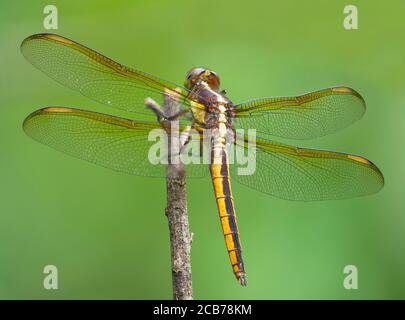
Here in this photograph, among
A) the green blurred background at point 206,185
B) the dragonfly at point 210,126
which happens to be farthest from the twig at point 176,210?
the green blurred background at point 206,185

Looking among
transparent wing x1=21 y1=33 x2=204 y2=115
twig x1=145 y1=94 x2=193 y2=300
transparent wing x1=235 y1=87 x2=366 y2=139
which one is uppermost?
transparent wing x1=21 y1=33 x2=204 y2=115

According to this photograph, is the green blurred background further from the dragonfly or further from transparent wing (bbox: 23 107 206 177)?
transparent wing (bbox: 23 107 206 177)

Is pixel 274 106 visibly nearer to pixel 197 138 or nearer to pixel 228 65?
pixel 197 138

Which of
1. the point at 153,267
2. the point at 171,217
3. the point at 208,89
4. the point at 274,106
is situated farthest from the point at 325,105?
the point at 153,267

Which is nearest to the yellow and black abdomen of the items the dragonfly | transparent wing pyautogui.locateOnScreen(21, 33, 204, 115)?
the dragonfly

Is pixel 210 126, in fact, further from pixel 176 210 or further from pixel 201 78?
pixel 176 210
